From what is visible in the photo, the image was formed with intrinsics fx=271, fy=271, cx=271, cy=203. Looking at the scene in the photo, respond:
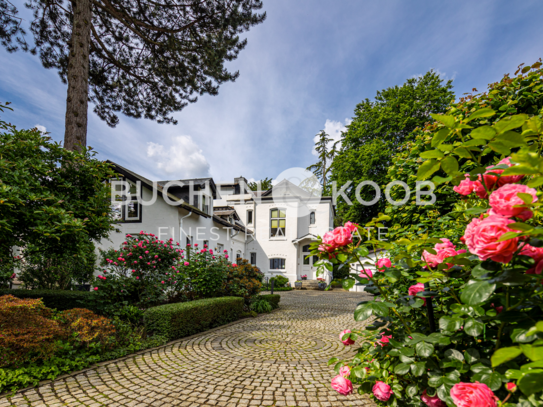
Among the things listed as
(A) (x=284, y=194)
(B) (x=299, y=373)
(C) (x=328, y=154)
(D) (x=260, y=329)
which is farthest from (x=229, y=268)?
(C) (x=328, y=154)

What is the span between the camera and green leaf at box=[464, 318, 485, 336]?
1295 mm

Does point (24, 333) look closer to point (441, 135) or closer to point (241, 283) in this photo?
point (441, 135)

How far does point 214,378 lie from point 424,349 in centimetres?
345

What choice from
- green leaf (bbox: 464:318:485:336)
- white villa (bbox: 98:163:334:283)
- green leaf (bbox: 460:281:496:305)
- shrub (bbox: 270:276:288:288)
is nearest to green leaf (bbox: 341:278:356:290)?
green leaf (bbox: 464:318:485:336)

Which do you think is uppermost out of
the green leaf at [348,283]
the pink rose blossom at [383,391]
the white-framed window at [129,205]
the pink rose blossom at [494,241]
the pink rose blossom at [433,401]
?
the white-framed window at [129,205]

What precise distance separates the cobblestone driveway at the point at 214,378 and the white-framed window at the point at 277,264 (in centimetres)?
1573

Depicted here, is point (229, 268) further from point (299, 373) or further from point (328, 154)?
point (328, 154)

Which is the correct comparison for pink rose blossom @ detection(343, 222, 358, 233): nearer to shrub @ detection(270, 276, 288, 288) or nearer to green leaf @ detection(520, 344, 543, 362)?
green leaf @ detection(520, 344, 543, 362)

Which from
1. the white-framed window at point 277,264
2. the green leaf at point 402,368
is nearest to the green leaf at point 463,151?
the green leaf at point 402,368

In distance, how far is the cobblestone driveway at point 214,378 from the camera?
333 centimetres

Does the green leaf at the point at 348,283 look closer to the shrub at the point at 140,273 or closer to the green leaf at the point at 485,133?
the green leaf at the point at 485,133

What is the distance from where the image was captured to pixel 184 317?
611cm

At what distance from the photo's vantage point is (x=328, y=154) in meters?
31.9

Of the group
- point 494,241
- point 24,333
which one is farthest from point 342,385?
point 24,333
